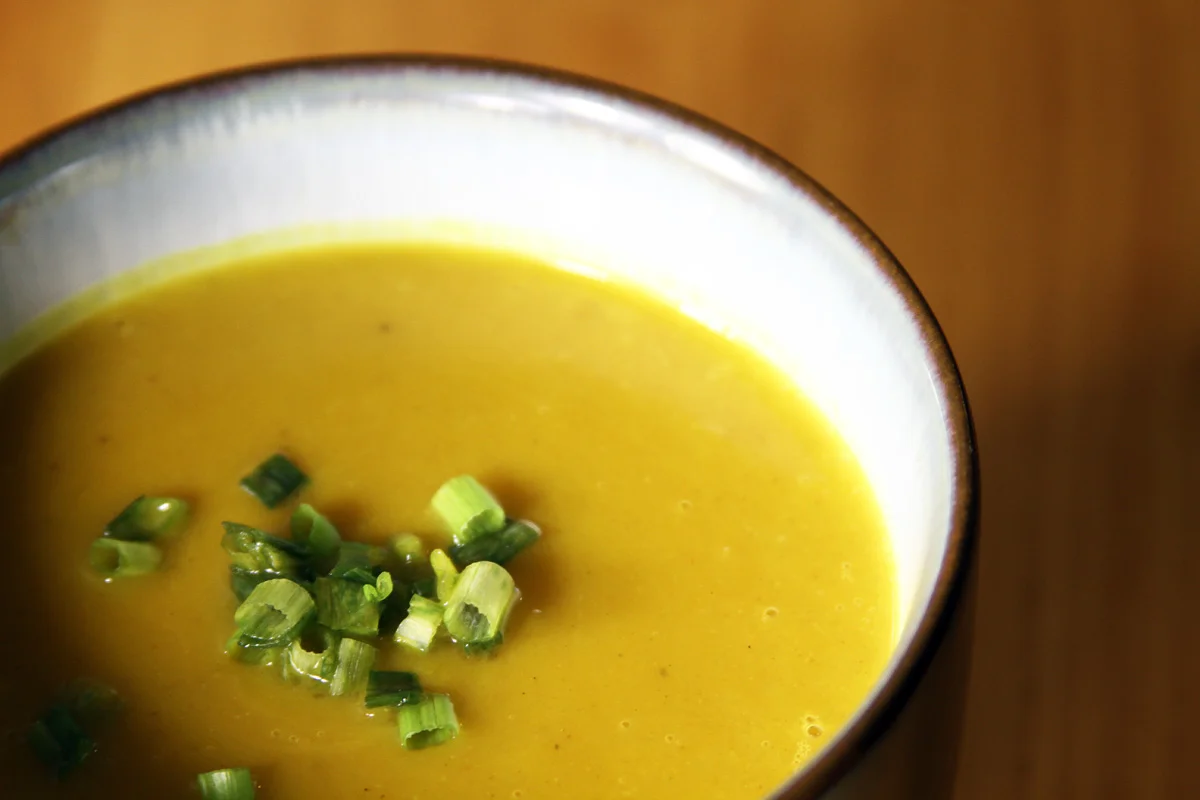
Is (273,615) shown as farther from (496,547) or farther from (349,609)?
(496,547)

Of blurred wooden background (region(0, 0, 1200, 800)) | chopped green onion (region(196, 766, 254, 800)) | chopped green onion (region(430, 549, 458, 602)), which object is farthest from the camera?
blurred wooden background (region(0, 0, 1200, 800))

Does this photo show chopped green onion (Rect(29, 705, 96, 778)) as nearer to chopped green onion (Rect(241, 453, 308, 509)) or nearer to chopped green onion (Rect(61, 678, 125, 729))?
chopped green onion (Rect(61, 678, 125, 729))

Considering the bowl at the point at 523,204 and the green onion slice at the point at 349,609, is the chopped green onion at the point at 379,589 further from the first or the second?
the bowl at the point at 523,204

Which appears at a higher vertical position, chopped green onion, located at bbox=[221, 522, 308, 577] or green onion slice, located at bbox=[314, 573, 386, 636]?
chopped green onion, located at bbox=[221, 522, 308, 577]

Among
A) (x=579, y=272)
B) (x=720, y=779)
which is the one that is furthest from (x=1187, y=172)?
(x=720, y=779)

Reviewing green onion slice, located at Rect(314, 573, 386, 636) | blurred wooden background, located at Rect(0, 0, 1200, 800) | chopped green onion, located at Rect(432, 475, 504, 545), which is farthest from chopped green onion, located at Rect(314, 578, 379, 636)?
blurred wooden background, located at Rect(0, 0, 1200, 800)

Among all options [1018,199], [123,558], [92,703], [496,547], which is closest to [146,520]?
[123,558]

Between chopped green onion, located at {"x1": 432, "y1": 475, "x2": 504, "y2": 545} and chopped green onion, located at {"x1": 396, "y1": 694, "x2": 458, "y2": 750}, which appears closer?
chopped green onion, located at {"x1": 396, "y1": 694, "x2": 458, "y2": 750}
